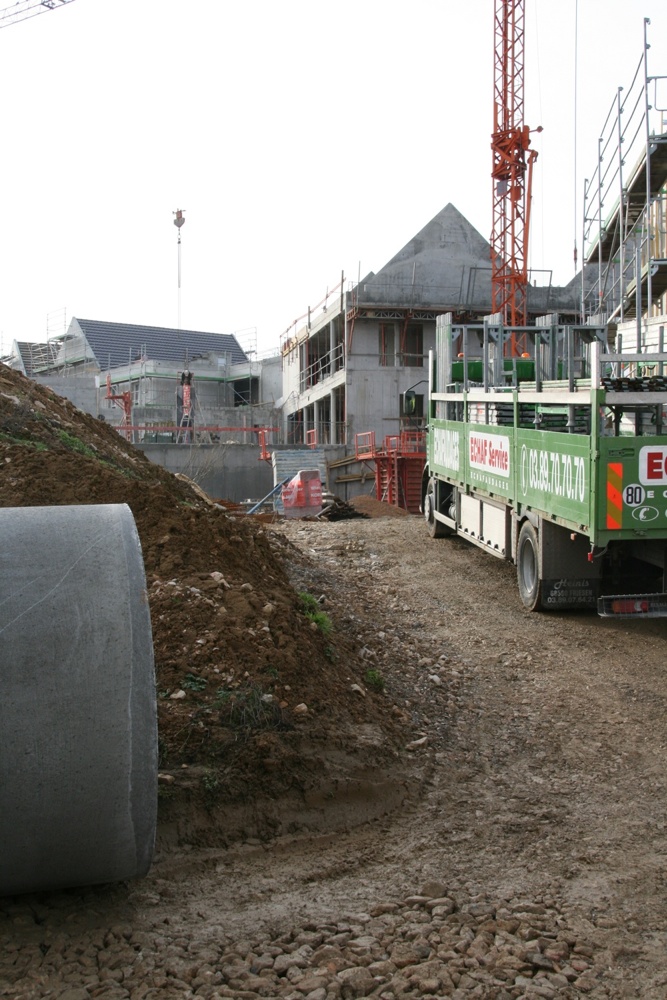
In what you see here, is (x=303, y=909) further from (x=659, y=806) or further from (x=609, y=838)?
(x=659, y=806)

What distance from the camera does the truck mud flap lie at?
8445 mm

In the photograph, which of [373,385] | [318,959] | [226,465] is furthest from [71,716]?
[373,385]

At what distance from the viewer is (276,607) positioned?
661 cm

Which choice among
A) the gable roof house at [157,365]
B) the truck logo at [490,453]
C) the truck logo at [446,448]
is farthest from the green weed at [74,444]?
the gable roof house at [157,365]

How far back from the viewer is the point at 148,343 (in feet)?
215

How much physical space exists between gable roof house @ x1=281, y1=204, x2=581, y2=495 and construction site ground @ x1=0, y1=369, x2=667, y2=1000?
33671mm

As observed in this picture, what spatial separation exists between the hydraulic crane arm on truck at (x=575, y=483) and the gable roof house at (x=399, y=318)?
2819 centimetres

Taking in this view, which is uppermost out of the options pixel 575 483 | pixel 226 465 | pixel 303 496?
pixel 575 483

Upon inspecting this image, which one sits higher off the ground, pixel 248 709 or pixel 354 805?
pixel 248 709

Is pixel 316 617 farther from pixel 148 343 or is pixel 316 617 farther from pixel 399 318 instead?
pixel 148 343

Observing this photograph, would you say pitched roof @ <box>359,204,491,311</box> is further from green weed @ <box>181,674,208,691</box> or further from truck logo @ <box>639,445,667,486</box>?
green weed @ <box>181,674,208,691</box>

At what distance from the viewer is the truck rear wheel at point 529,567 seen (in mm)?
9984

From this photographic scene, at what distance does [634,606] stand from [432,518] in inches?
326

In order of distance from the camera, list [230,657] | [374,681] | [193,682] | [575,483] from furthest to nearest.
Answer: [575,483]
[374,681]
[230,657]
[193,682]
